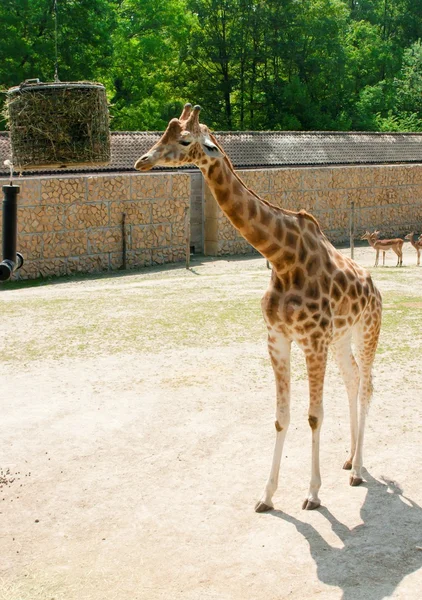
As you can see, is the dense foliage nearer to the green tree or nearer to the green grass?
the green tree

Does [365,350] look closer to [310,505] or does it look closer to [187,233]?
[310,505]

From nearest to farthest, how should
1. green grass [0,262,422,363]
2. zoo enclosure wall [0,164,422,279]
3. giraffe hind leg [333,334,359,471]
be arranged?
giraffe hind leg [333,334,359,471] < green grass [0,262,422,363] < zoo enclosure wall [0,164,422,279]

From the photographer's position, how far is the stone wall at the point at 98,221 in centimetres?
1822

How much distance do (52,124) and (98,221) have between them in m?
10.7

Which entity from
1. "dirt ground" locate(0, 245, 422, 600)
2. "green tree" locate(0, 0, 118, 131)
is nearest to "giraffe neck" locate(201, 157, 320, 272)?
"dirt ground" locate(0, 245, 422, 600)

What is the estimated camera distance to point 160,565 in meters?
5.73

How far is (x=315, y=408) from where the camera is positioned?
6656mm

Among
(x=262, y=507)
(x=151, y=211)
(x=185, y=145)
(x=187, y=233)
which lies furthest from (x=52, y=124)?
(x=151, y=211)

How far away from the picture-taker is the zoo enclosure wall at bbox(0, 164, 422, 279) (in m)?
18.4

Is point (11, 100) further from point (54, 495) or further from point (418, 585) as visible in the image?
point (418, 585)

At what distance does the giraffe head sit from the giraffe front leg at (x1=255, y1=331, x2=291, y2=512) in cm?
149

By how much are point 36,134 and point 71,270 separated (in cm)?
1029

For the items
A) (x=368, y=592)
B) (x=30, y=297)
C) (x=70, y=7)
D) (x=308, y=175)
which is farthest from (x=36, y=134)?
(x=70, y=7)

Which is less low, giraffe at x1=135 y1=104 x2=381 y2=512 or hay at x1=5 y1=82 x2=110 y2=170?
hay at x1=5 y1=82 x2=110 y2=170
